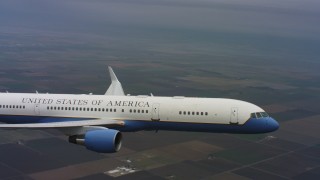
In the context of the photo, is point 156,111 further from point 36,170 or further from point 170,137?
point 170,137

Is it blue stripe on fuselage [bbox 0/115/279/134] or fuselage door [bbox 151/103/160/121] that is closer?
blue stripe on fuselage [bbox 0/115/279/134]

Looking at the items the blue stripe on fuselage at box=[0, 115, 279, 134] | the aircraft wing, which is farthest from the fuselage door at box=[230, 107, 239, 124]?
the aircraft wing

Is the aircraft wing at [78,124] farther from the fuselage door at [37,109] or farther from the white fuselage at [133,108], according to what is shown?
the fuselage door at [37,109]

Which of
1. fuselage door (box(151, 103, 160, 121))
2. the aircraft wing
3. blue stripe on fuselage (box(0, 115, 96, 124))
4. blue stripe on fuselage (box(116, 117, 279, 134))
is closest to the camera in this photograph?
blue stripe on fuselage (box(116, 117, 279, 134))

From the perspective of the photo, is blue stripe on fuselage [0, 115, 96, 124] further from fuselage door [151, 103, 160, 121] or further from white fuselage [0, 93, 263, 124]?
fuselage door [151, 103, 160, 121]

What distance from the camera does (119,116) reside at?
5691cm

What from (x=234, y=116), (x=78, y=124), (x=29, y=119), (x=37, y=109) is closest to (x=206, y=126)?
(x=234, y=116)

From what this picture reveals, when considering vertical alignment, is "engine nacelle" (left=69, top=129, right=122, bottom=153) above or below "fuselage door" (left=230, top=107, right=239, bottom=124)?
below

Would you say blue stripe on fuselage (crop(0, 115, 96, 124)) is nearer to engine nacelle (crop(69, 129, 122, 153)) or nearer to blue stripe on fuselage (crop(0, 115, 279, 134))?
blue stripe on fuselage (crop(0, 115, 279, 134))

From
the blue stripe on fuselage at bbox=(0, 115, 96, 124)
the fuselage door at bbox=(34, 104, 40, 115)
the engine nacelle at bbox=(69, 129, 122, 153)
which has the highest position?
the fuselage door at bbox=(34, 104, 40, 115)

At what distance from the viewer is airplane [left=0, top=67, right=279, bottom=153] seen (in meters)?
53.4

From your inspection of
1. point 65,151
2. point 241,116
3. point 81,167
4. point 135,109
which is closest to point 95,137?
point 135,109

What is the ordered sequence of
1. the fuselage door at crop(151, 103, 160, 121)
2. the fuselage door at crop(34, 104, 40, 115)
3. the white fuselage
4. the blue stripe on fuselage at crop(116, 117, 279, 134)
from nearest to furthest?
the blue stripe on fuselage at crop(116, 117, 279, 134) < the white fuselage < the fuselage door at crop(151, 103, 160, 121) < the fuselage door at crop(34, 104, 40, 115)

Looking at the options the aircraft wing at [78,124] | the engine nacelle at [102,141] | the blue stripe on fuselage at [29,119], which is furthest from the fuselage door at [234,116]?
the blue stripe on fuselage at [29,119]
